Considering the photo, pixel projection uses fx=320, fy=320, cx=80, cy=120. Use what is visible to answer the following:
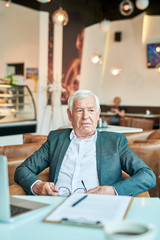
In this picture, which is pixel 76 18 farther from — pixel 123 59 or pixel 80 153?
pixel 80 153

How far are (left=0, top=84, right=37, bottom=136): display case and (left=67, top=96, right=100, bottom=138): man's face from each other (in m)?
4.77

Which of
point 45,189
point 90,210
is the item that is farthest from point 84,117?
point 90,210

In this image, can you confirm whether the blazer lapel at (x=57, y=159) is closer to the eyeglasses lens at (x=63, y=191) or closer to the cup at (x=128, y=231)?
the eyeglasses lens at (x=63, y=191)

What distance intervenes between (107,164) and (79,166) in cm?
19

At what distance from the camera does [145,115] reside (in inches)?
370

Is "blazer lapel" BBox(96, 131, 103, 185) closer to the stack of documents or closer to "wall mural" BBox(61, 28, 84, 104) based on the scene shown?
the stack of documents

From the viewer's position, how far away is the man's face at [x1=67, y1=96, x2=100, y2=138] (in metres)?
2.29

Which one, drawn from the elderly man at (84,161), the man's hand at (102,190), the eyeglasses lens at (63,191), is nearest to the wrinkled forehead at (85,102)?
the elderly man at (84,161)

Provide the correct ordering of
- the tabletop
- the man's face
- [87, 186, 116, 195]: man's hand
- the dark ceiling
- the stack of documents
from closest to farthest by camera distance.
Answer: the tabletop → the stack of documents → [87, 186, 116, 195]: man's hand → the man's face → the dark ceiling

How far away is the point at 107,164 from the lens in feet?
6.84

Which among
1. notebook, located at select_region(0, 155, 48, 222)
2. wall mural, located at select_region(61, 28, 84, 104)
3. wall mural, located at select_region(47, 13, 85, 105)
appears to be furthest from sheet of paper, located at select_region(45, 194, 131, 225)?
wall mural, located at select_region(61, 28, 84, 104)

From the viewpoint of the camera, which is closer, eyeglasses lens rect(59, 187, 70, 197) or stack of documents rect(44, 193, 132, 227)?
stack of documents rect(44, 193, 132, 227)

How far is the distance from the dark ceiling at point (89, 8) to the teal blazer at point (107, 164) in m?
6.91

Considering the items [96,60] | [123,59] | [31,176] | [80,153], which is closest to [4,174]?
[31,176]
